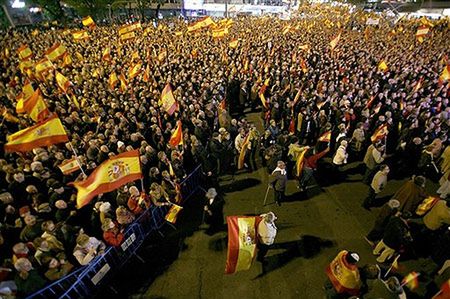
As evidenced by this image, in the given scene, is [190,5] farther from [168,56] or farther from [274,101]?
[274,101]

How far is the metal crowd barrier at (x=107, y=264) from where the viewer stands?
4990 mm

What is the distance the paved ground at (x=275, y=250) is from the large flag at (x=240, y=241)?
4.00ft

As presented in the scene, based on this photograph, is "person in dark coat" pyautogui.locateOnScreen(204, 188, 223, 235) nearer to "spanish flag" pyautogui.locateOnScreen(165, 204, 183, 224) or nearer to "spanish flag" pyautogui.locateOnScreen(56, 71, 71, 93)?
"spanish flag" pyautogui.locateOnScreen(165, 204, 183, 224)

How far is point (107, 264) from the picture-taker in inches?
225

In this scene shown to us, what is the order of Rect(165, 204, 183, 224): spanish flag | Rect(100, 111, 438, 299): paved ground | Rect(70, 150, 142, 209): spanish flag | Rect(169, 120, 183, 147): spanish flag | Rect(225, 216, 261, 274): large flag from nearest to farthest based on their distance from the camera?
Rect(225, 216, 261, 274): large flag, Rect(70, 150, 142, 209): spanish flag, Rect(100, 111, 438, 299): paved ground, Rect(165, 204, 183, 224): spanish flag, Rect(169, 120, 183, 147): spanish flag

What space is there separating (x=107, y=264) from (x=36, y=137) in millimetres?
3091

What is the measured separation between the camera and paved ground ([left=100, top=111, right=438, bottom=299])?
589cm

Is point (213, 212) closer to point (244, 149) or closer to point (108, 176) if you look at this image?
point (108, 176)

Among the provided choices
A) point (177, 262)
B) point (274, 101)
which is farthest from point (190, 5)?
point (177, 262)

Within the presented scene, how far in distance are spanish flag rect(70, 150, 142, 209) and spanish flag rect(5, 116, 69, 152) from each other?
1560mm

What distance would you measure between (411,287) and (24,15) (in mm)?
73322

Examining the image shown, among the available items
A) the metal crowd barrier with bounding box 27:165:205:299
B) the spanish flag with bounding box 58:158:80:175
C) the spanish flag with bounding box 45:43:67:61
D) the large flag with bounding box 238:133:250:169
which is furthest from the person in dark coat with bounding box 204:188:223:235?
the spanish flag with bounding box 45:43:67:61

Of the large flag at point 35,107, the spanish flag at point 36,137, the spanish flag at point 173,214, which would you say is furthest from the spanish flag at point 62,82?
the spanish flag at point 173,214

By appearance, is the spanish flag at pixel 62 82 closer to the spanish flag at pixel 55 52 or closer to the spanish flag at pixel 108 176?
the spanish flag at pixel 55 52
